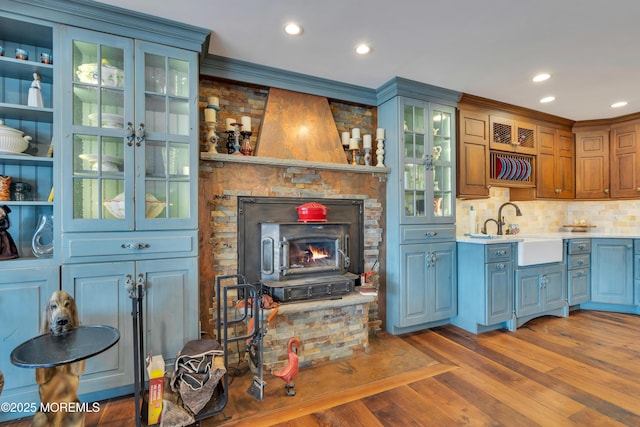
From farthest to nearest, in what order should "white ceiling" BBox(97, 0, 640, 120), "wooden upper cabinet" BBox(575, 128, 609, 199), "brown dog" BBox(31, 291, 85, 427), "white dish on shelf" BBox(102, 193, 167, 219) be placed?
"wooden upper cabinet" BBox(575, 128, 609, 199) → "white dish on shelf" BBox(102, 193, 167, 219) → "white ceiling" BBox(97, 0, 640, 120) → "brown dog" BBox(31, 291, 85, 427)

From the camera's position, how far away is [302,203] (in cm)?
291

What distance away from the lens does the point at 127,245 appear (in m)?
2.07

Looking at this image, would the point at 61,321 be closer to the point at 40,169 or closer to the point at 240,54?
the point at 40,169

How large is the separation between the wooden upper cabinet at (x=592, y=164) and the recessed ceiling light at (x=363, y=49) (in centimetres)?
372

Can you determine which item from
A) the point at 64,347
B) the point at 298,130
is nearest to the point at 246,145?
the point at 298,130

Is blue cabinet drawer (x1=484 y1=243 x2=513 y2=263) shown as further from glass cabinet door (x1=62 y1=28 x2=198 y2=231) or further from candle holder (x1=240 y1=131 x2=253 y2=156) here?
glass cabinet door (x1=62 y1=28 x2=198 y2=231)

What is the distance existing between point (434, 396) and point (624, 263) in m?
3.43

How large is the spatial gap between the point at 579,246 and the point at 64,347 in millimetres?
4953

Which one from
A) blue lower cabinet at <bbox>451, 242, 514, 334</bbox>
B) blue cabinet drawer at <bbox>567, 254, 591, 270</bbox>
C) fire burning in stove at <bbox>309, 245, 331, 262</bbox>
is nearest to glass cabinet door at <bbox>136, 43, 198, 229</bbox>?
fire burning in stove at <bbox>309, 245, 331, 262</bbox>

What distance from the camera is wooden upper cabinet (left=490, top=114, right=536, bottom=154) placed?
3674 mm

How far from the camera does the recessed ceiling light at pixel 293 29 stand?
2146 millimetres

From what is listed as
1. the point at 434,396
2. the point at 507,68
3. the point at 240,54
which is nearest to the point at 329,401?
the point at 434,396

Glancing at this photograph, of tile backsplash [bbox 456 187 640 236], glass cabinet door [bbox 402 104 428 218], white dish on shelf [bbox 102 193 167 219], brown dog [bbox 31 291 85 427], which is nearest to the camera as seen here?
brown dog [bbox 31 291 85 427]

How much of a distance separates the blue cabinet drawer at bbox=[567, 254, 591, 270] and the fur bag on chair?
17.1ft
